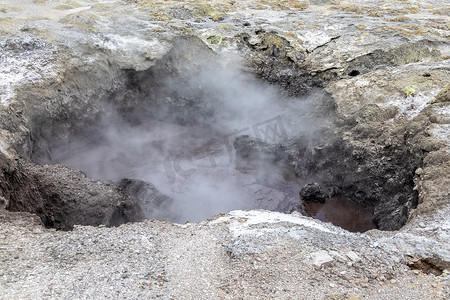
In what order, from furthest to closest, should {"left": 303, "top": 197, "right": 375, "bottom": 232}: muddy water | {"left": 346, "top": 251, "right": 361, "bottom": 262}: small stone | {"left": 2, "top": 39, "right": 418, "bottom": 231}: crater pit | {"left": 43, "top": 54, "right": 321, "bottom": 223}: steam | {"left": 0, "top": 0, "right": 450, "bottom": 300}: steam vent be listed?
{"left": 43, "top": 54, "right": 321, "bottom": 223}: steam
{"left": 2, "top": 39, "right": 418, "bottom": 231}: crater pit
{"left": 303, "top": 197, "right": 375, "bottom": 232}: muddy water
{"left": 346, "top": 251, "right": 361, "bottom": 262}: small stone
{"left": 0, "top": 0, "right": 450, "bottom": 300}: steam vent

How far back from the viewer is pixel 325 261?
556cm

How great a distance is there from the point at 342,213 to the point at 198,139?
6.27 metres

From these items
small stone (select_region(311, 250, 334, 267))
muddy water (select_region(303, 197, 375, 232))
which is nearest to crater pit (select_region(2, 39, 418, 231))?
muddy water (select_region(303, 197, 375, 232))

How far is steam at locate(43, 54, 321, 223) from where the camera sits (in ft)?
38.7

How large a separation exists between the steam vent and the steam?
6 centimetres

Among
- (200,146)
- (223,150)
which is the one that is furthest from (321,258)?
(200,146)

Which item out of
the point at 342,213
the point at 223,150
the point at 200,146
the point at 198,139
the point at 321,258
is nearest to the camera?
the point at 321,258

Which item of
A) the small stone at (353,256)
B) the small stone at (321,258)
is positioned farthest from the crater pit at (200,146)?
the small stone at (321,258)

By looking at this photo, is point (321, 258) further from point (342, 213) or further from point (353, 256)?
point (342, 213)

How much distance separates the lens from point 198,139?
1450cm

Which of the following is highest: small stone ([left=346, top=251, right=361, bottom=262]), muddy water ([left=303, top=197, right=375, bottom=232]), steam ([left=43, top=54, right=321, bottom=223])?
small stone ([left=346, top=251, right=361, bottom=262])

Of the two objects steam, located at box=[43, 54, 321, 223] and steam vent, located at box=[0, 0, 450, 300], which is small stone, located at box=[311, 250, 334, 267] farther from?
steam, located at box=[43, 54, 321, 223]

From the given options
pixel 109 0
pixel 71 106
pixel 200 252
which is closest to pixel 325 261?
pixel 200 252

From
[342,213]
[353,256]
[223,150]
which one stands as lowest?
[342,213]
